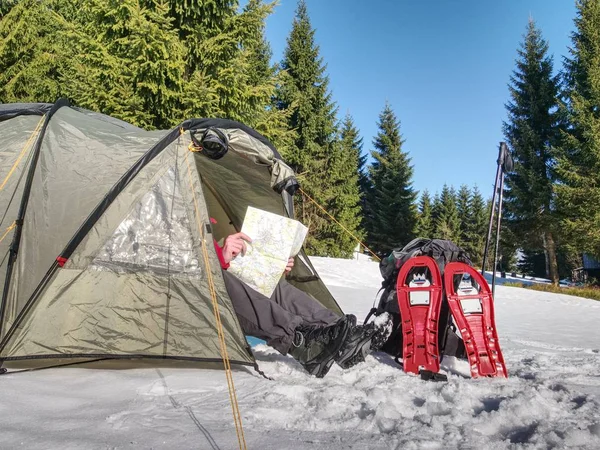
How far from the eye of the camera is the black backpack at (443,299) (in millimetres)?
3381

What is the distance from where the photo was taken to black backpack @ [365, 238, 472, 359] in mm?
3381

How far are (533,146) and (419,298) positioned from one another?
713 inches

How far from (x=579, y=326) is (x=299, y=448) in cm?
643

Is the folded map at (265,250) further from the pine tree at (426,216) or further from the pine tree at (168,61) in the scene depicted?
the pine tree at (426,216)

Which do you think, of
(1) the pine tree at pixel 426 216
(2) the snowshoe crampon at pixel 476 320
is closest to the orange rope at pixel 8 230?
(2) the snowshoe crampon at pixel 476 320

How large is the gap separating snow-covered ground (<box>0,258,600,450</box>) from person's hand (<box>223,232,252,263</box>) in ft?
3.06

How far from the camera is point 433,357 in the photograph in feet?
9.87

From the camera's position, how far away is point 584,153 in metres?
15.7

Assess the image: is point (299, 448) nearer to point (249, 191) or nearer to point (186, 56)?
point (249, 191)

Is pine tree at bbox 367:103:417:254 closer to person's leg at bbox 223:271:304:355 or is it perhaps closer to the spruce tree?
the spruce tree

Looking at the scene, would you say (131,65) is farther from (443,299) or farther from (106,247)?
(443,299)

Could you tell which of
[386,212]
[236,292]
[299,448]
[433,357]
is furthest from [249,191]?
[386,212]

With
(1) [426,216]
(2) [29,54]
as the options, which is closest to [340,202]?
(2) [29,54]

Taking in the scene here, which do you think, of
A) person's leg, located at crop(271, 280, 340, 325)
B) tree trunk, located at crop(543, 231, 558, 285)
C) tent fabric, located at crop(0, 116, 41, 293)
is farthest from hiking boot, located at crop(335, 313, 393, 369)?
tree trunk, located at crop(543, 231, 558, 285)
